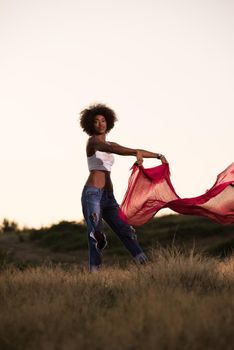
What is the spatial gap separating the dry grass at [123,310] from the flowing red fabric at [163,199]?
1.07m

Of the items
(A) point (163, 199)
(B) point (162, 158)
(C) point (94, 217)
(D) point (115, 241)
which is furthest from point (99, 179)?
(D) point (115, 241)

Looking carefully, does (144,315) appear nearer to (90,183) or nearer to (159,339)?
(159,339)

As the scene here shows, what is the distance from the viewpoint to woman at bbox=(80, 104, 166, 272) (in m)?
8.23

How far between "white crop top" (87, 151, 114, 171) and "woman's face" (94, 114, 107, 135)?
34cm

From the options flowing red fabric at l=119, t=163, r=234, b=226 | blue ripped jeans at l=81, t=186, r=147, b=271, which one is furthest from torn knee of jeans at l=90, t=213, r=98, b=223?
flowing red fabric at l=119, t=163, r=234, b=226

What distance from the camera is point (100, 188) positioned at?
837 centimetres

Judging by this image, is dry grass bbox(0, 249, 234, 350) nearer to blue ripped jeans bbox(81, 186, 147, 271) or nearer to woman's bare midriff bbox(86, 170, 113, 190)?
blue ripped jeans bbox(81, 186, 147, 271)

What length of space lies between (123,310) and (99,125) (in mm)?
3143

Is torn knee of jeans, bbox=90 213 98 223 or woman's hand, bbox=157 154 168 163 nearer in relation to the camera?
torn knee of jeans, bbox=90 213 98 223

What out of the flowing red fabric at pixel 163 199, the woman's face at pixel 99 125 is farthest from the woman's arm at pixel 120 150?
the flowing red fabric at pixel 163 199

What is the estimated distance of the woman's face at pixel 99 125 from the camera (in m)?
8.48

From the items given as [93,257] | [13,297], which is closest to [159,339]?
[13,297]

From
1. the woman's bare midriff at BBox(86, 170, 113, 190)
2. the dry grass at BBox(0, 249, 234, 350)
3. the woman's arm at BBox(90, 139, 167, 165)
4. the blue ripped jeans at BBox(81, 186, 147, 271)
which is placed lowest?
the dry grass at BBox(0, 249, 234, 350)

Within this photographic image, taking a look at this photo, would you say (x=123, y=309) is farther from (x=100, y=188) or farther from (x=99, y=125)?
(x=99, y=125)
